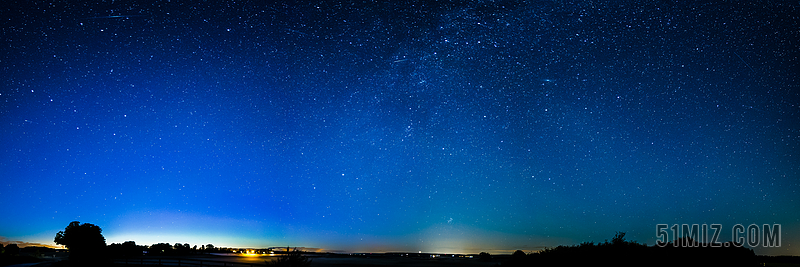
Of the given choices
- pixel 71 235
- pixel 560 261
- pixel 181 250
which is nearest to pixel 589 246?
pixel 560 261

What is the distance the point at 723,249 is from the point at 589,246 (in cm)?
692

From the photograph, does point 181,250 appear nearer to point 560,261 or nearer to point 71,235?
point 71,235

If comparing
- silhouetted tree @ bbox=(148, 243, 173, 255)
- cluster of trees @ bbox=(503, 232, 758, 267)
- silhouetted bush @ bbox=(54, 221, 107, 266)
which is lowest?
silhouetted tree @ bbox=(148, 243, 173, 255)

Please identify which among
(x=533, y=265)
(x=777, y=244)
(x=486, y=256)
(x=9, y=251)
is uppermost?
(x=777, y=244)

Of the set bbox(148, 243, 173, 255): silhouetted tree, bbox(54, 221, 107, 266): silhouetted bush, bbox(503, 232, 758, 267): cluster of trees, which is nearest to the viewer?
bbox(503, 232, 758, 267): cluster of trees

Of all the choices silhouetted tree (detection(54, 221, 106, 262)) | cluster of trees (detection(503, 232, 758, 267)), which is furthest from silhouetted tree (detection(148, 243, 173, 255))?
cluster of trees (detection(503, 232, 758, 267))

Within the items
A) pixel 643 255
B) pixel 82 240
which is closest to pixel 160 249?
pixel 82 240

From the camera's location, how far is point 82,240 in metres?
63.8

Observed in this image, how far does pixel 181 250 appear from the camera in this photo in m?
139

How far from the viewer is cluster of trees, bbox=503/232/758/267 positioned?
71.6 ft

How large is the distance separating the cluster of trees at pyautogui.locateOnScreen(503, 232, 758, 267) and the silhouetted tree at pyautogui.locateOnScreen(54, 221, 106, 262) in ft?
197

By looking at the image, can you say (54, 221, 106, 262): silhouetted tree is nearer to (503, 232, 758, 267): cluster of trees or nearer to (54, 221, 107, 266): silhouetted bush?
(54, 221, 107, 266): silhouetted bush

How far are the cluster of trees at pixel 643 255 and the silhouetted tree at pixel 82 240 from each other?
2368 inches

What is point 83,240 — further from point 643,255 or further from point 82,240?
point 643,255
